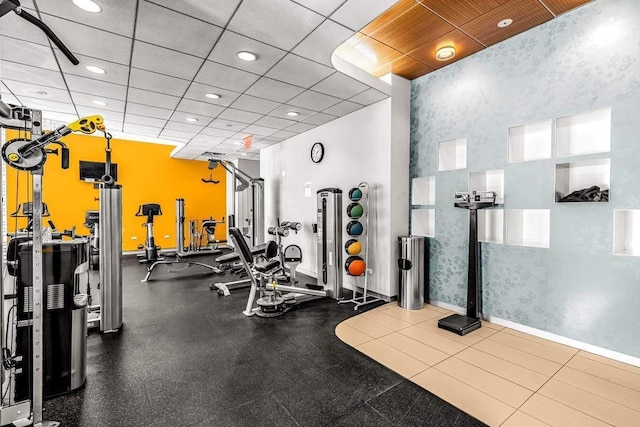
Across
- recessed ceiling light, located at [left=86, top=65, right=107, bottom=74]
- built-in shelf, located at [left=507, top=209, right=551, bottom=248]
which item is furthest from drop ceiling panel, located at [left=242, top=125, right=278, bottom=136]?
built-in shelf, located at [left=507, top=209, right=551, bottom=248]

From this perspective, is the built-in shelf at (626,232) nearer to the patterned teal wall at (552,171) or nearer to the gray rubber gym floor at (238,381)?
the patterned teal wall at (552,171)

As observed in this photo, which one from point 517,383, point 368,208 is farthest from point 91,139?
point 517,383

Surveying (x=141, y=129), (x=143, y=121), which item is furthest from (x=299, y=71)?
(x=141, y=129)

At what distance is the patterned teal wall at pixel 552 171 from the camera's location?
260 centimetres

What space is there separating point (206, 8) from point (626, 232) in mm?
4177

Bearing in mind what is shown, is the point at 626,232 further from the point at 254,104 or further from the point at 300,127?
the point at 300,127

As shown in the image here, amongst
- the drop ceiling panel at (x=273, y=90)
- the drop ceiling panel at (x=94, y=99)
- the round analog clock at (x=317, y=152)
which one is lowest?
the round analog clock at (x=317, y=152)

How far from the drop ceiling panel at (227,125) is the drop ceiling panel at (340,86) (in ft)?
7.17

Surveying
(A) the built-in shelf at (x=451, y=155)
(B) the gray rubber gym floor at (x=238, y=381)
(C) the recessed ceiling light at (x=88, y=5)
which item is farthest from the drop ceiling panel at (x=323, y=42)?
(B) the gray rubber gym floor at (x=238, y=381)

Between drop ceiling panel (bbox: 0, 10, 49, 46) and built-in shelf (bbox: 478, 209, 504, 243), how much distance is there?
486cm

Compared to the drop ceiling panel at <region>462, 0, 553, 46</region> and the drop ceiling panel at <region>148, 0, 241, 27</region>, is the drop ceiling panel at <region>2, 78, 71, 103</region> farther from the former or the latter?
the drop ceiling panel at <region>462, 0, 553, 46</region>

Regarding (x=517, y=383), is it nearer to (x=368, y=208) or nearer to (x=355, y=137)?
(x=368, y=208)

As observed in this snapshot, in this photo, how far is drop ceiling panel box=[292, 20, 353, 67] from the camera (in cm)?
271

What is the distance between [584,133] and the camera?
9.78 ft
